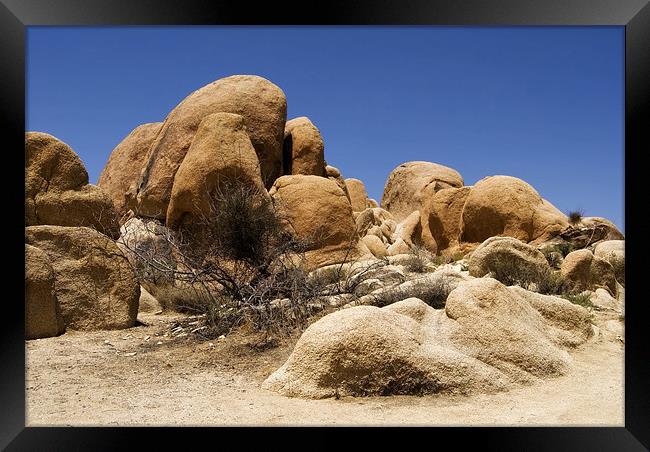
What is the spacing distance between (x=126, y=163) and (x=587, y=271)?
41.2ft

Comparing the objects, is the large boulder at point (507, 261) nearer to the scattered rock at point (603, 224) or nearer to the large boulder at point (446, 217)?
the scattered rock at point (603, 224)

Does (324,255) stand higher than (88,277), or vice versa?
(324,255)

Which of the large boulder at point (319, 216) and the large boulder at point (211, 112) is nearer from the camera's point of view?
the large boulder at point (319, 216)

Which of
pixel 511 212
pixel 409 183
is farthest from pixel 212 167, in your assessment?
pixel 409 183

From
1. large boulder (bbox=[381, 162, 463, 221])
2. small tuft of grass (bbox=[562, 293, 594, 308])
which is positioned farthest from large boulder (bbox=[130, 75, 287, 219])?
large boulder (bbox=[381, 162, 463, 221])

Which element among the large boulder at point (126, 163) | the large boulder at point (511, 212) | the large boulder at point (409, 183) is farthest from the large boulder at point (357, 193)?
the large boulder at point (126, 163)

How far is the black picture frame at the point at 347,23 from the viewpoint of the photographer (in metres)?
3.08

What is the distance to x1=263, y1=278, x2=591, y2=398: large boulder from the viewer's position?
14.3 ft

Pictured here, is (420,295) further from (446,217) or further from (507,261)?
(446,217)

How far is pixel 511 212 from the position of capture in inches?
609

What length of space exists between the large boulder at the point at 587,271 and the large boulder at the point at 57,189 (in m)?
7.95

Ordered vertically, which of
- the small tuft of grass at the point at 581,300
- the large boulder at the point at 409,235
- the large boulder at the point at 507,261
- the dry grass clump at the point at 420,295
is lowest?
the small tuft of grass at the point at 581,300

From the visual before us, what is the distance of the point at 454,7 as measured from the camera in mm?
3248
